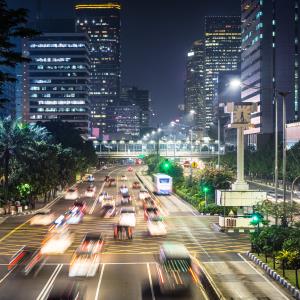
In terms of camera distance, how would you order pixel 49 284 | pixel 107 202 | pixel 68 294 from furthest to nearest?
pixel 107 202
pixel 49 284
pixel 68 294

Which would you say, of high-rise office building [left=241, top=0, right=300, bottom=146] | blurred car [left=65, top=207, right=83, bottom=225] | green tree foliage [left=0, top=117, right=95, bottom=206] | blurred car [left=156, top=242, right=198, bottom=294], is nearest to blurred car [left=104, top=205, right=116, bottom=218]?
blurred car [left=65, top=207, right=83, bottom=225]

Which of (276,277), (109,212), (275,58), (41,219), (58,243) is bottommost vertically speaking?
(276,277)

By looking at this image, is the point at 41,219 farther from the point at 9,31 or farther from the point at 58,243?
the point at 9,31

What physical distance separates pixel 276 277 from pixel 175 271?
719 cm

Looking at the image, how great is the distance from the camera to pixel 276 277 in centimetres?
3262

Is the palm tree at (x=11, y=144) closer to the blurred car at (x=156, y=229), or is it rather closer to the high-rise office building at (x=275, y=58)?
the blurred car at (x=156, y=229)

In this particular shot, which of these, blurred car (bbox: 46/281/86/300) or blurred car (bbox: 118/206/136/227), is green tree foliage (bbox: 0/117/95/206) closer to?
blurred car (bbox: 118/206/136/227)

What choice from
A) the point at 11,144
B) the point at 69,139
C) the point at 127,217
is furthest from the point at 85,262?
the point at 69,139

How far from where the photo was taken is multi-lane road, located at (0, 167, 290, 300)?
28.9 m

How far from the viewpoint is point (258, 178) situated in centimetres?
15225

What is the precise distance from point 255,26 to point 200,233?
488 ft

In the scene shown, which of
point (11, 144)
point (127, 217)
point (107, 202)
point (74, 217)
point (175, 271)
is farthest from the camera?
point (107, 202)

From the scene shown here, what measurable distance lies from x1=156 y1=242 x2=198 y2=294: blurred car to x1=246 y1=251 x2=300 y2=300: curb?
187 inches

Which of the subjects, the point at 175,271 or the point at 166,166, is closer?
the point at 175,271
